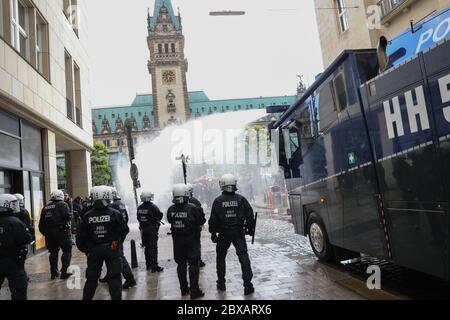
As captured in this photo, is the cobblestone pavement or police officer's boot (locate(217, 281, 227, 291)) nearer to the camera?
the cobblestone pavement

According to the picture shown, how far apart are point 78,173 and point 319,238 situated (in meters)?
15.5

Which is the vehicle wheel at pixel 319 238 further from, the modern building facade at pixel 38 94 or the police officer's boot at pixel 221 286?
the modern building facade at pixel 38 94

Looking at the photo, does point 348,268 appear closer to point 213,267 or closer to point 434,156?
point 213,267

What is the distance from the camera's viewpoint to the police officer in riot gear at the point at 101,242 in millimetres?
4566

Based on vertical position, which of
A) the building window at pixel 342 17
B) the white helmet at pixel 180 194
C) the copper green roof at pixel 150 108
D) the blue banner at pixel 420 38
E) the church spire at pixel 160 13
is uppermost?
the church spire at pixel 160 13

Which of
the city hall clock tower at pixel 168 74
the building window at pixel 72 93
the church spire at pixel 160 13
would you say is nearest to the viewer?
the building window at pixel 72 93

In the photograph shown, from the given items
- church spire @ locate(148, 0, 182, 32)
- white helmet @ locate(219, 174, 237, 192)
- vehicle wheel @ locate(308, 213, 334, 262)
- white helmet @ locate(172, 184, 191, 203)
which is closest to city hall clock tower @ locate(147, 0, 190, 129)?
church spire @ locate(148, 0, 182, 32)

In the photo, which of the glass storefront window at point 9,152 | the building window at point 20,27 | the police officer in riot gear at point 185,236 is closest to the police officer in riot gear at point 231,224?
the police officer in riot gear at point 185,236

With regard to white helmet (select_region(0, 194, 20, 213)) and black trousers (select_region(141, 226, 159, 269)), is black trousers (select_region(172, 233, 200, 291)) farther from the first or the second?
white helmet (select_region(0, 194, 20, 213))

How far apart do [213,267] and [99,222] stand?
3.49 meters

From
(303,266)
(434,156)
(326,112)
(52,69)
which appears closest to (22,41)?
(52,69)

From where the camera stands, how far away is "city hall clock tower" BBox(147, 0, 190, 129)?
91000 millimetres

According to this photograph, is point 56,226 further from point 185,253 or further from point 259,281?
point 259,281

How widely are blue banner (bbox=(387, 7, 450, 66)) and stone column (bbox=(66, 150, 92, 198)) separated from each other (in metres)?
17.1
